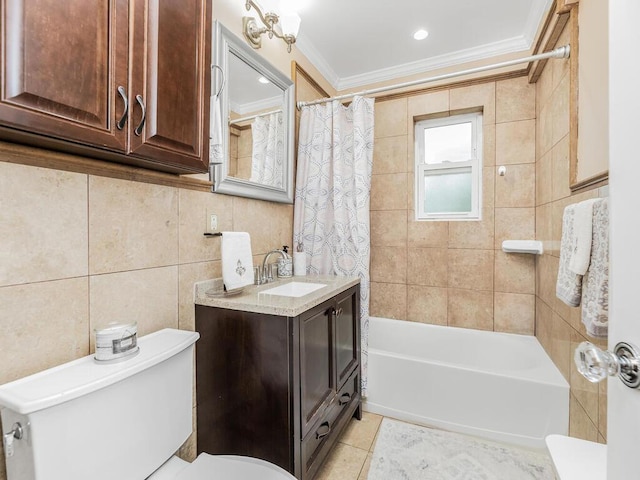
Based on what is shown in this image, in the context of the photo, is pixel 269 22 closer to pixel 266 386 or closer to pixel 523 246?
pixel 266 386

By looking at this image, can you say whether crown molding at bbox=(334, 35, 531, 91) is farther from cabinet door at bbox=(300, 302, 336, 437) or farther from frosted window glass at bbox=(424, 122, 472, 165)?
cabinet door at bbox=(300, 302, 336, 437)

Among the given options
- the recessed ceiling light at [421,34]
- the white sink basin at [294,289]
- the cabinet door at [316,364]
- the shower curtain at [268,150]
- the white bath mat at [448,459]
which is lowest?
the white bath mat at [448,459]

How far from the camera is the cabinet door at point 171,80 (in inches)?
35.0

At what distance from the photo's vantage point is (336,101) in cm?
222

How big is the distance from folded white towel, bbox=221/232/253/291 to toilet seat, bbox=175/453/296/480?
67 centimetres

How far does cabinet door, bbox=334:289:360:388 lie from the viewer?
1.68m

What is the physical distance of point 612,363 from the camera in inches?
19.3

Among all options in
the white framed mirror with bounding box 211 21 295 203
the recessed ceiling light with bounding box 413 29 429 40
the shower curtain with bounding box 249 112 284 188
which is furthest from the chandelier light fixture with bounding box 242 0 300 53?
the recessed ceiling light with bounding box 413 29 429 40

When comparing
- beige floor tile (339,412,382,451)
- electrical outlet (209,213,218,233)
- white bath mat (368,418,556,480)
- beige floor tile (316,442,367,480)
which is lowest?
beige floor tile (316,442,367,480)

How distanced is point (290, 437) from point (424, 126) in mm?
2608

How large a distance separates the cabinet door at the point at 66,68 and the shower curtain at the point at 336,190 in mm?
1492

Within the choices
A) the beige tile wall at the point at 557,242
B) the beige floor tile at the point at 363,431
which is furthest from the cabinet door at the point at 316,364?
the beige tile wall at the point at 557,242

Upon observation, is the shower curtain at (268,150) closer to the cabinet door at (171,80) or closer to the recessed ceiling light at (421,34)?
the cabinet door at (171,80)

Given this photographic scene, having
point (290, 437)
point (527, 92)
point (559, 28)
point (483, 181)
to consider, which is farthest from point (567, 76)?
point (290, 437)
